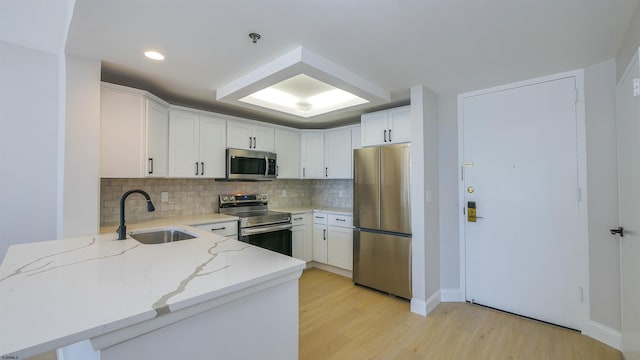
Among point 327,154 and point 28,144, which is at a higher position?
point 327,154

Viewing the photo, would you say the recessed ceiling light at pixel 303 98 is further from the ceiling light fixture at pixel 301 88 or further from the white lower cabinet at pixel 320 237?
the white lower cabinet at pixel 320 237

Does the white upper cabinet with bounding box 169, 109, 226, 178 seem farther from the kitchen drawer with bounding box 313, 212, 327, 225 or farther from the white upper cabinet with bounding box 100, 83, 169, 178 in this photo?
the kitchen drawer with bounding box 313, 212, 327, 225

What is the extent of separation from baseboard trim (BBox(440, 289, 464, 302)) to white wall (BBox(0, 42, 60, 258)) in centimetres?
388

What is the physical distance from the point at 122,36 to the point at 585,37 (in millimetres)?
3223

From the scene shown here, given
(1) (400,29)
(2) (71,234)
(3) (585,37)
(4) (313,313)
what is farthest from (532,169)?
(2) (71,234)

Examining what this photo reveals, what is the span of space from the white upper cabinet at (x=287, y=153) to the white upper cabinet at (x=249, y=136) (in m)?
0.13

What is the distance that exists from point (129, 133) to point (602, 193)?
4239 mm

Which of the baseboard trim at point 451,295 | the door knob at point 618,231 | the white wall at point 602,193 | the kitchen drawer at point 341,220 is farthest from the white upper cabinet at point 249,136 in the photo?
the door knob at point 618,231

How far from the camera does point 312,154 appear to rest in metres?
4.18

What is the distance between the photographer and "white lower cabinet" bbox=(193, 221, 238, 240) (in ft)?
9.53

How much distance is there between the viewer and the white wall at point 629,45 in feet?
5.04

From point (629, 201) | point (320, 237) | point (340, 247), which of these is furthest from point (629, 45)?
point (320, 237)

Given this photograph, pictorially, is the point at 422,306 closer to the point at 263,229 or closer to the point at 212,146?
the point at 263,229

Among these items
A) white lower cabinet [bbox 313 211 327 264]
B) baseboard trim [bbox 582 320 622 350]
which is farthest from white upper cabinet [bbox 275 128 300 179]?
baseboard trim [bbox 582 320 622 350]
